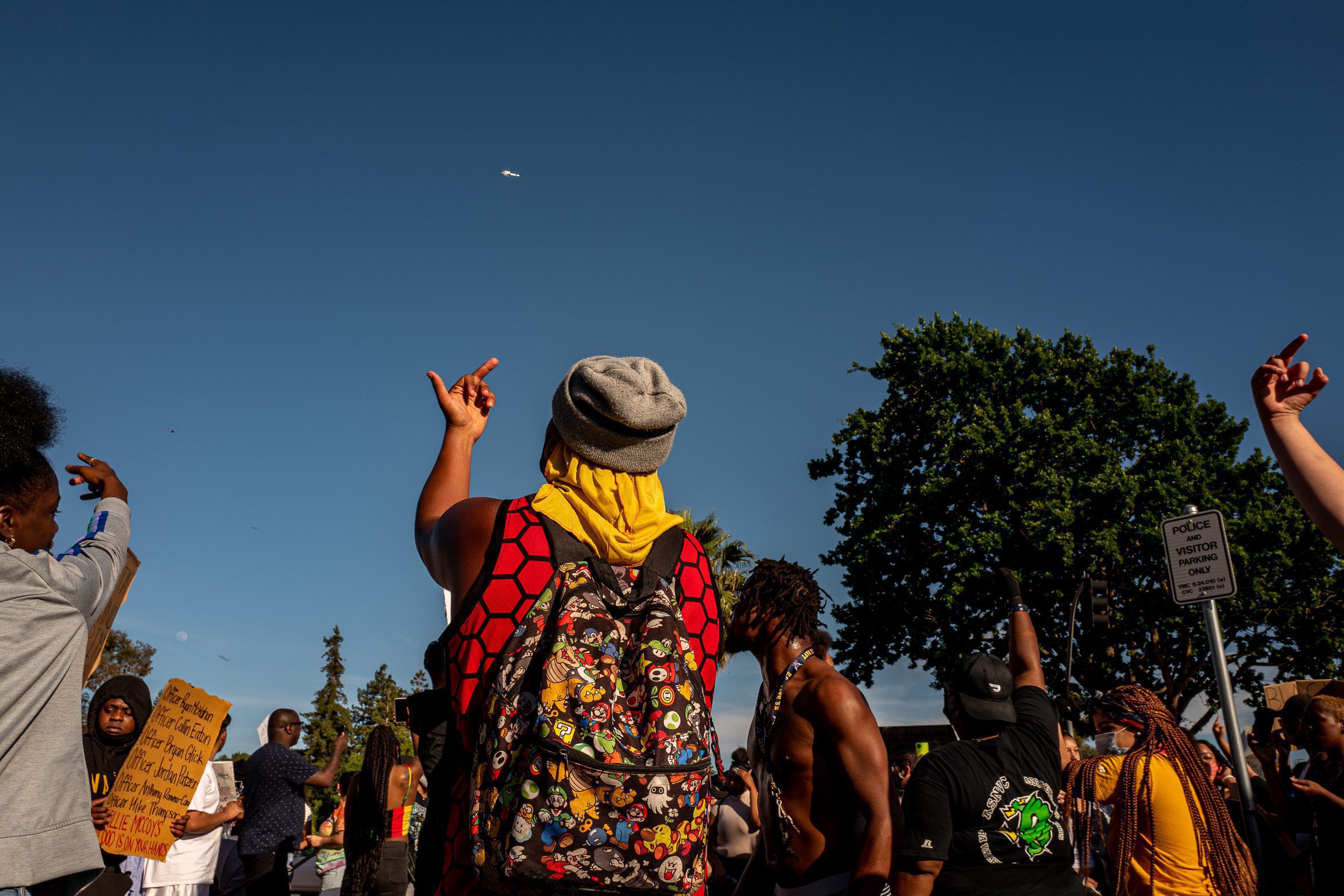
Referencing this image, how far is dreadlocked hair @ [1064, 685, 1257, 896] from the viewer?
4.35m

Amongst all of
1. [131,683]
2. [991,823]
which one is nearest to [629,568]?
[991,823]

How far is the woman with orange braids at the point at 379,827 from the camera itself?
690 cm

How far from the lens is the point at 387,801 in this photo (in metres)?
7.00

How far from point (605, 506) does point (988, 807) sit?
2314 millimetres

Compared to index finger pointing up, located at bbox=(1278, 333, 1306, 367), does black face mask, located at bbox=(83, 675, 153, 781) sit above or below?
below

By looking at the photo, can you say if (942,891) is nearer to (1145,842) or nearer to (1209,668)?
(1145,842)

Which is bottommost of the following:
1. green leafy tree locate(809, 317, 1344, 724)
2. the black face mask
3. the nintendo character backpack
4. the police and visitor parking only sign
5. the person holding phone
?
the person holding phone

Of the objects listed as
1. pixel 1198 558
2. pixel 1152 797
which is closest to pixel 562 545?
pixel 1152 797

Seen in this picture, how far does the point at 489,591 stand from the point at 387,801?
19.0ft

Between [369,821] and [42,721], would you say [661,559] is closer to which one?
[42,721]

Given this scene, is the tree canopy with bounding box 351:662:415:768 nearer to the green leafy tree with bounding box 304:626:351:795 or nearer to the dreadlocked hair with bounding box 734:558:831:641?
the green leafy tree with bounding box 304:626:351:795

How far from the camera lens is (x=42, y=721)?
2184 millimetres

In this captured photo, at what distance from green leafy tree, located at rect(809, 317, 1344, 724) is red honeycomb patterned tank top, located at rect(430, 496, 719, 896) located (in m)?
19.7

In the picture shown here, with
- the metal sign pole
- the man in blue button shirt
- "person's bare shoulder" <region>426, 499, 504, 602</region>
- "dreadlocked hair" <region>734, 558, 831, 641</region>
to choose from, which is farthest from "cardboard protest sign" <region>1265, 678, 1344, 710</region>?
"person's bare shoulder" <region>426, 499, 504, 602</region>
